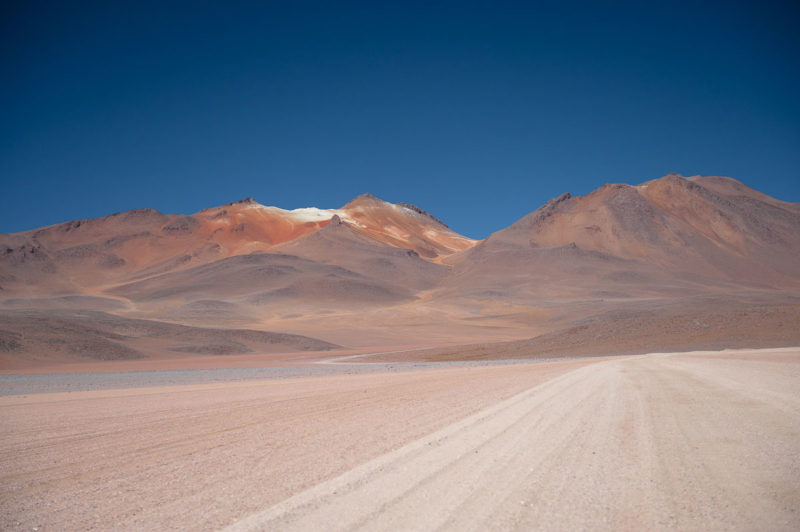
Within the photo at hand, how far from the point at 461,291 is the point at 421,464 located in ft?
438

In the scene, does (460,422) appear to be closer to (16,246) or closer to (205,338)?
(205,338)

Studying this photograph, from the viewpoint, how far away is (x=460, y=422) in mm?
10125

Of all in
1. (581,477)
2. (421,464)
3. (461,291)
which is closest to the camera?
(581,477)

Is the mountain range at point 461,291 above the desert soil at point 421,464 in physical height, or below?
above

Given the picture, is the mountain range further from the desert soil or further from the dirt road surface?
the dirt road surface

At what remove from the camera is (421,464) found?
7.03 metres

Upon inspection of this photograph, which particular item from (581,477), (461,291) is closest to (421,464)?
(581,477)

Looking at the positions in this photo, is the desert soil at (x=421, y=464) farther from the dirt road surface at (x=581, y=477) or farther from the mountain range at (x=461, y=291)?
the mountain range at (x=461, y=291)

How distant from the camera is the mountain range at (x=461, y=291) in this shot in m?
43.3

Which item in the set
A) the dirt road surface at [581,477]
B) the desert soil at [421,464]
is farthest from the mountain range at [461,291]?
the dirt road surface at [581,477]

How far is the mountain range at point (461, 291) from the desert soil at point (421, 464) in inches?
1183

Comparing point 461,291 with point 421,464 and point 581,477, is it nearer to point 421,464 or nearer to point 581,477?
point 421,464

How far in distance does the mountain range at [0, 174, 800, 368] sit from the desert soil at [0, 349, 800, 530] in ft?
98.5

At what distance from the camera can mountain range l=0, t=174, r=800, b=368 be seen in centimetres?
4328
